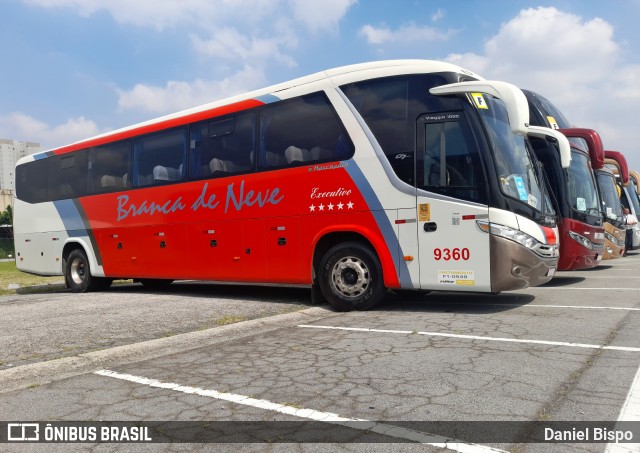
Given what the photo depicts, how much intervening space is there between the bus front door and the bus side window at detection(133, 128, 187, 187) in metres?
4.90

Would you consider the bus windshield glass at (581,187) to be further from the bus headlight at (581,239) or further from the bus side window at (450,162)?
the bus side window at (450,162)

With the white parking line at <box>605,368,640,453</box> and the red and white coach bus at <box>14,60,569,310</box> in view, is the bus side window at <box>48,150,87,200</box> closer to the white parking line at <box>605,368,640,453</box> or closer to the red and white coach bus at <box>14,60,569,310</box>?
the red and white coach bus at <box>14,60,569,310</box>

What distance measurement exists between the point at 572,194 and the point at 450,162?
4.81 meters

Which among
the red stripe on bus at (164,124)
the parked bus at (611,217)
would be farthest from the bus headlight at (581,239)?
the red stripe on bus at (164,124)

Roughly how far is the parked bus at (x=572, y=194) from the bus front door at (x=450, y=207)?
4006 millimetres

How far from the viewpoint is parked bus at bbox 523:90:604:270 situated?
10266mm

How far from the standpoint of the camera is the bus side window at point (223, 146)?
8.98 meters

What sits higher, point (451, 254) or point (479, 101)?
point (479, 101)

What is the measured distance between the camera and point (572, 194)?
10.5m

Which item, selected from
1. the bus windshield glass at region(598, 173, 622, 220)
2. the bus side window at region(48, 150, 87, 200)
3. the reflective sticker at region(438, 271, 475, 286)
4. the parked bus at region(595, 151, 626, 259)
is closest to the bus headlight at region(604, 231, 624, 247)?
the parked bus at region(595, 151, 626, 259)

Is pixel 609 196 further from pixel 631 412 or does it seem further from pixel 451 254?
pixel 631 412

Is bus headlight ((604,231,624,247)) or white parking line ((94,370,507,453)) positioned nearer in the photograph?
white parking line ((94,370,507,453))

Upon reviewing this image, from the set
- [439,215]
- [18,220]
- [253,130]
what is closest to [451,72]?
[439,215]

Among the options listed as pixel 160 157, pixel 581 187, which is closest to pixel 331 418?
pixel 160 157
